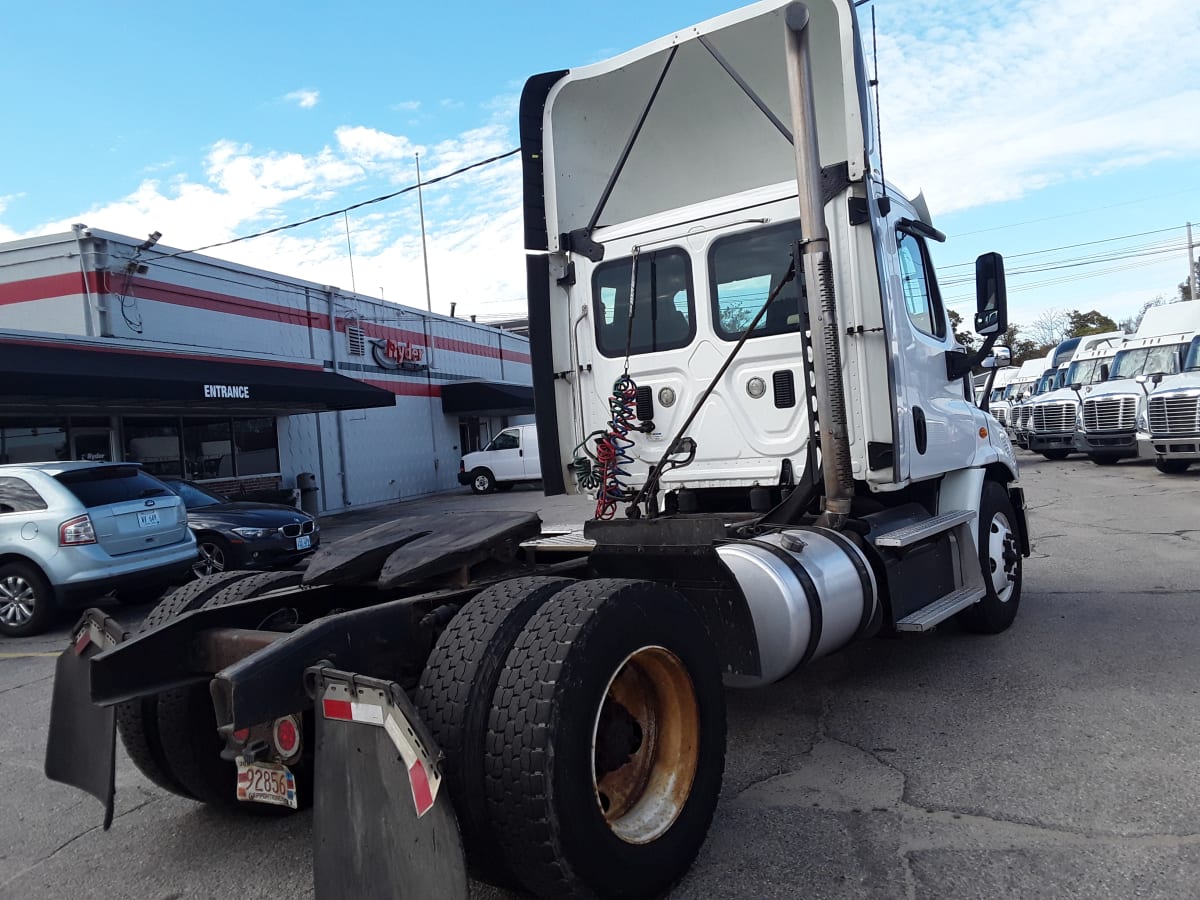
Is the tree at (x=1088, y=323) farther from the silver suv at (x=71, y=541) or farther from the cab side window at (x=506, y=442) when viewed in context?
the silver suv at (x=71, y=541)

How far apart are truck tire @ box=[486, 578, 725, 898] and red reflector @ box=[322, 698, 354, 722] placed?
399 millimetres

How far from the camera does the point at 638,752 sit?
10.2 feet

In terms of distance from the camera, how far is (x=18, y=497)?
8844mm

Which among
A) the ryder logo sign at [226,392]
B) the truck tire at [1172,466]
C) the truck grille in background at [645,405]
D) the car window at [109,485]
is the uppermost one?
the ryder logo sign at [226,392]

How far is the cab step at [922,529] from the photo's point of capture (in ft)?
15.0

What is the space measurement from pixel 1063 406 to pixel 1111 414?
197 centimetres

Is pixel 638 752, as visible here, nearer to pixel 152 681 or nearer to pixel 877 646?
pixel 152 681

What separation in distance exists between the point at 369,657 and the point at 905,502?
157 inches

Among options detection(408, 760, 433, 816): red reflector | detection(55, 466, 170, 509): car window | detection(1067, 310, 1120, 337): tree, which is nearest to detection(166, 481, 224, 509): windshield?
detection(55, 466, 170, 509): car window

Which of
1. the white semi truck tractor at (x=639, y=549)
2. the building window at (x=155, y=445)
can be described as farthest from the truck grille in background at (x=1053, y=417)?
the building window at (x=155, y=445)

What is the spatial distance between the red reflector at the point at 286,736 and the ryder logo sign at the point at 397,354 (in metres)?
21.0

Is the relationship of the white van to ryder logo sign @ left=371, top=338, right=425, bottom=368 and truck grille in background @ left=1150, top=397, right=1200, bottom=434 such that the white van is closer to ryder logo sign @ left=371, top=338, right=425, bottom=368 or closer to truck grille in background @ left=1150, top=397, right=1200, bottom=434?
ryder logo sign @ left=371, top=338, right=425, bottom=368

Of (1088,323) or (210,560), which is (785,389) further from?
(1088,323)

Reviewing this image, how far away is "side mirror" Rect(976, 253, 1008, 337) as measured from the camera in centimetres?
562
